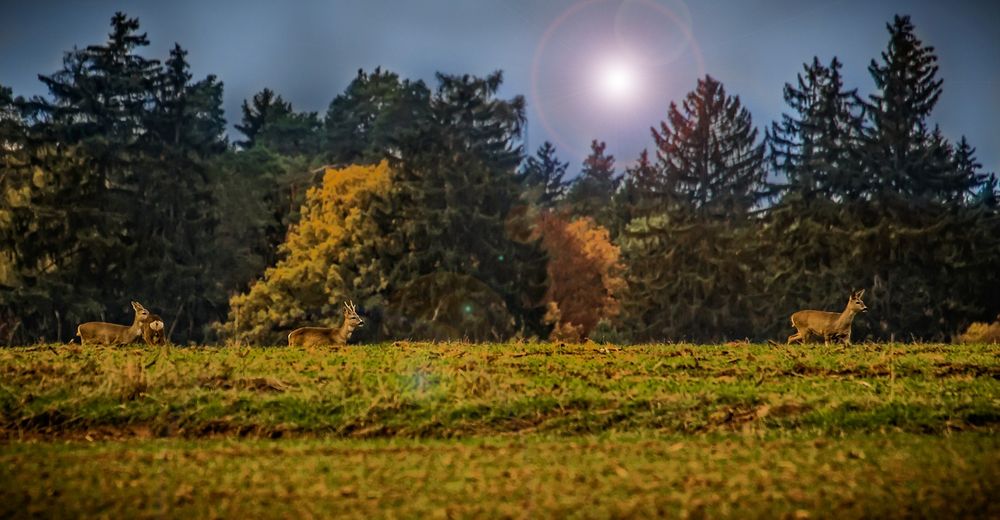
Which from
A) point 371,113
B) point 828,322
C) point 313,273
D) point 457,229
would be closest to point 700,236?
point 457,229

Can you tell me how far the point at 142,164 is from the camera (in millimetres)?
78688

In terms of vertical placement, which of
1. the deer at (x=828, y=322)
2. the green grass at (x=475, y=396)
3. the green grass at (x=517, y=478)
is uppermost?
the deer at (x=828, y=322)

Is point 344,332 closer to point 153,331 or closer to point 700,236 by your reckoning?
point 153,331

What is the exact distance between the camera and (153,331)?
26141 mm

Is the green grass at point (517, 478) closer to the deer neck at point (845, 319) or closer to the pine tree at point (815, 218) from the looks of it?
the deer neck at point (845, 319)

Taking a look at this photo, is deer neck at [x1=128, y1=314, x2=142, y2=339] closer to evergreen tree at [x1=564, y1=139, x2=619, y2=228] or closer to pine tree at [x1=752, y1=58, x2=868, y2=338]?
pine tree at [x1=752, y1=58, x2=868, y2=338]

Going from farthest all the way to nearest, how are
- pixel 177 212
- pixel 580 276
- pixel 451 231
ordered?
1. pixel 580 276
2. pixel 177 212
3. pixel 451 231

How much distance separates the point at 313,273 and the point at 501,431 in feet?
177

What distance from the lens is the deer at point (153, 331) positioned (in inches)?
1022

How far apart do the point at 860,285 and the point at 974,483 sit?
2400 inches

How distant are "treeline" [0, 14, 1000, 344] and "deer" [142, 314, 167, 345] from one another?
36.6 meters

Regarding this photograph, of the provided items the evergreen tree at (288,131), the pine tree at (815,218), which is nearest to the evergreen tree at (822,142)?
the pine tree at (815,218)

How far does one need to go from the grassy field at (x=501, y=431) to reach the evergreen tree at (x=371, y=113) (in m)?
67.6

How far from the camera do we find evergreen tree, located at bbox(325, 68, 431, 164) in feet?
314
